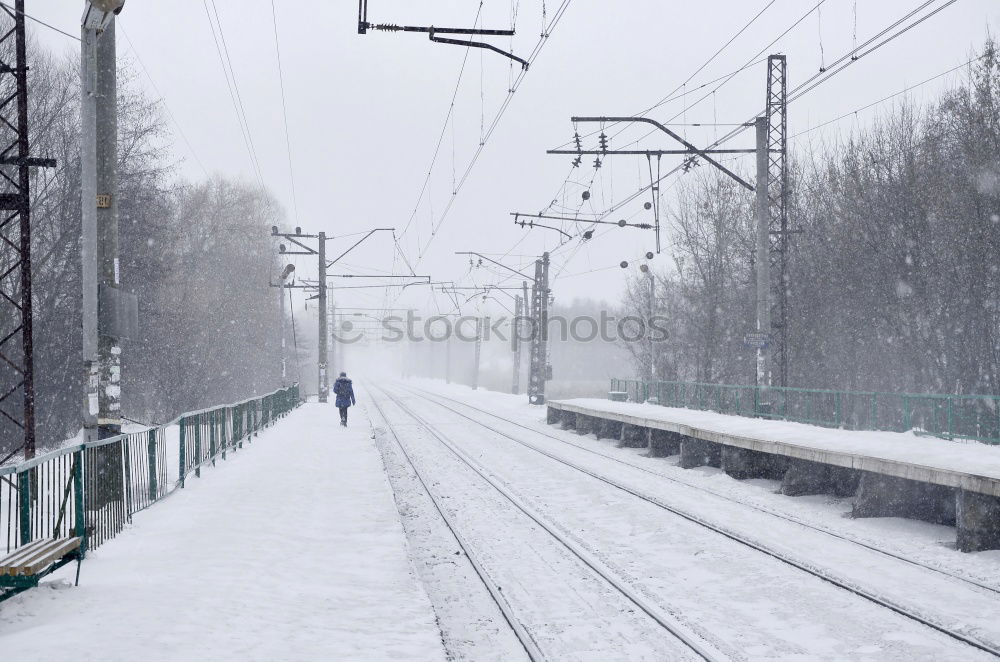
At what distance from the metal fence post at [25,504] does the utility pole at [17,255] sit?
9537 millimetres

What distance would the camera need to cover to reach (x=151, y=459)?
11.1m

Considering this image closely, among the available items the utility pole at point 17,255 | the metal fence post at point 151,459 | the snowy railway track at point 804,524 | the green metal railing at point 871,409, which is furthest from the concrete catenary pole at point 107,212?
the green metal railing at point 871,409

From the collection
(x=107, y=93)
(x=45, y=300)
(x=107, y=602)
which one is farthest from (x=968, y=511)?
(x=45, y=300)

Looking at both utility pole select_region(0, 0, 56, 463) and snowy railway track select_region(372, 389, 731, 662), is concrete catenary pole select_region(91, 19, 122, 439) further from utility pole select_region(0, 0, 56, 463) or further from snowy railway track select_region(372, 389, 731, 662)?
utility pole select_region(0, 0, 56, 463)

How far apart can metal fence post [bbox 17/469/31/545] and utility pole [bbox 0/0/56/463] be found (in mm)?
9537

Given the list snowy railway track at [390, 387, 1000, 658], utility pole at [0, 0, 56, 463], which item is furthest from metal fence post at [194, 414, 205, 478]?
snowy railway track at [390, 387, 1000, 658]

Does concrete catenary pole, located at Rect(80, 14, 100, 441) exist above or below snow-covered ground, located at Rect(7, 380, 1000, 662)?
above

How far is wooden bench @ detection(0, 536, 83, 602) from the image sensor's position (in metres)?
5.89

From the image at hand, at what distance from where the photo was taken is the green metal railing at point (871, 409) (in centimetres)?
1533

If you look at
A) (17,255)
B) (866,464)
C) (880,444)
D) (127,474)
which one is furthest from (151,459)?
(17,255)

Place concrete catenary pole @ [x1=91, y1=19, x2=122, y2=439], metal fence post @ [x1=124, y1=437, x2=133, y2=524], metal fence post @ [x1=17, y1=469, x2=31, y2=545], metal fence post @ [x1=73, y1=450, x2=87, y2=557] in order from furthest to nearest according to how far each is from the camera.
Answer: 1. metal fence post @ [x1=124, y1=437, x2=133, y2=524]
2. concrete catenary pole @ [x1=91, y1=19, x2=122, y2=439]
3. metal fence post @ [x1=73, y1=450, x2=87, y2=557]
4. metal fence post @ [x1=17, y1=469, x2=31, y2=545]

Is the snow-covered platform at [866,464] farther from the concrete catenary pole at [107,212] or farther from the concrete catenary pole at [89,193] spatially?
the concrete catenary pole at [89,193]

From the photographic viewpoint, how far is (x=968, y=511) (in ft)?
30.3

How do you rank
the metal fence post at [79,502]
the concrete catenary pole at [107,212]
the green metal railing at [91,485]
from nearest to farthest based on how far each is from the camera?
the green metal railing at [91,485]
the metal fence post at [79,502]
the concrete catenary pole at [107,212]
